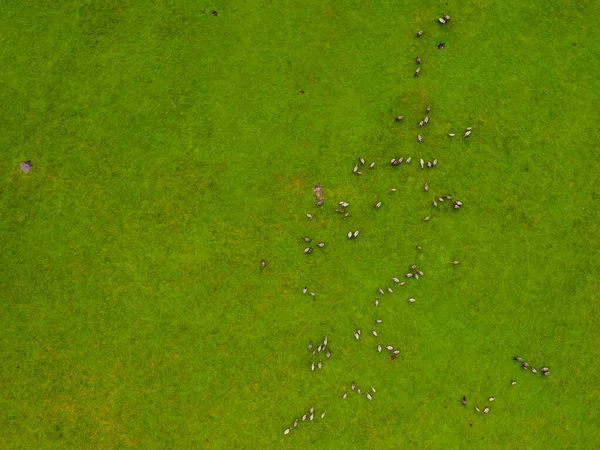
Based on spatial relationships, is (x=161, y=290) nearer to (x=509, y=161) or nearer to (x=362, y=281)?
(x=362, y=281)

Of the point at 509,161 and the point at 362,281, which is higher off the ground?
the point at 509,161

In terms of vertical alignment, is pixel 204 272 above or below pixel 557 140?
below

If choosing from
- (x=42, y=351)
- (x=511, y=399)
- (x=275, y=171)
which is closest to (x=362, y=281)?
(x=275, y=171)

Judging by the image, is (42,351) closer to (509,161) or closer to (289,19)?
(289,19)

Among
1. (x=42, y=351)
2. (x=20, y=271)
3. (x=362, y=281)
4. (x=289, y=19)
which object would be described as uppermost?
(x=289, y=19)

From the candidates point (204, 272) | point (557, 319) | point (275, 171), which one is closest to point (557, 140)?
point (557, 319)

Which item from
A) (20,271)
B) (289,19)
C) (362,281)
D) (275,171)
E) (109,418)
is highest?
(289,19)
